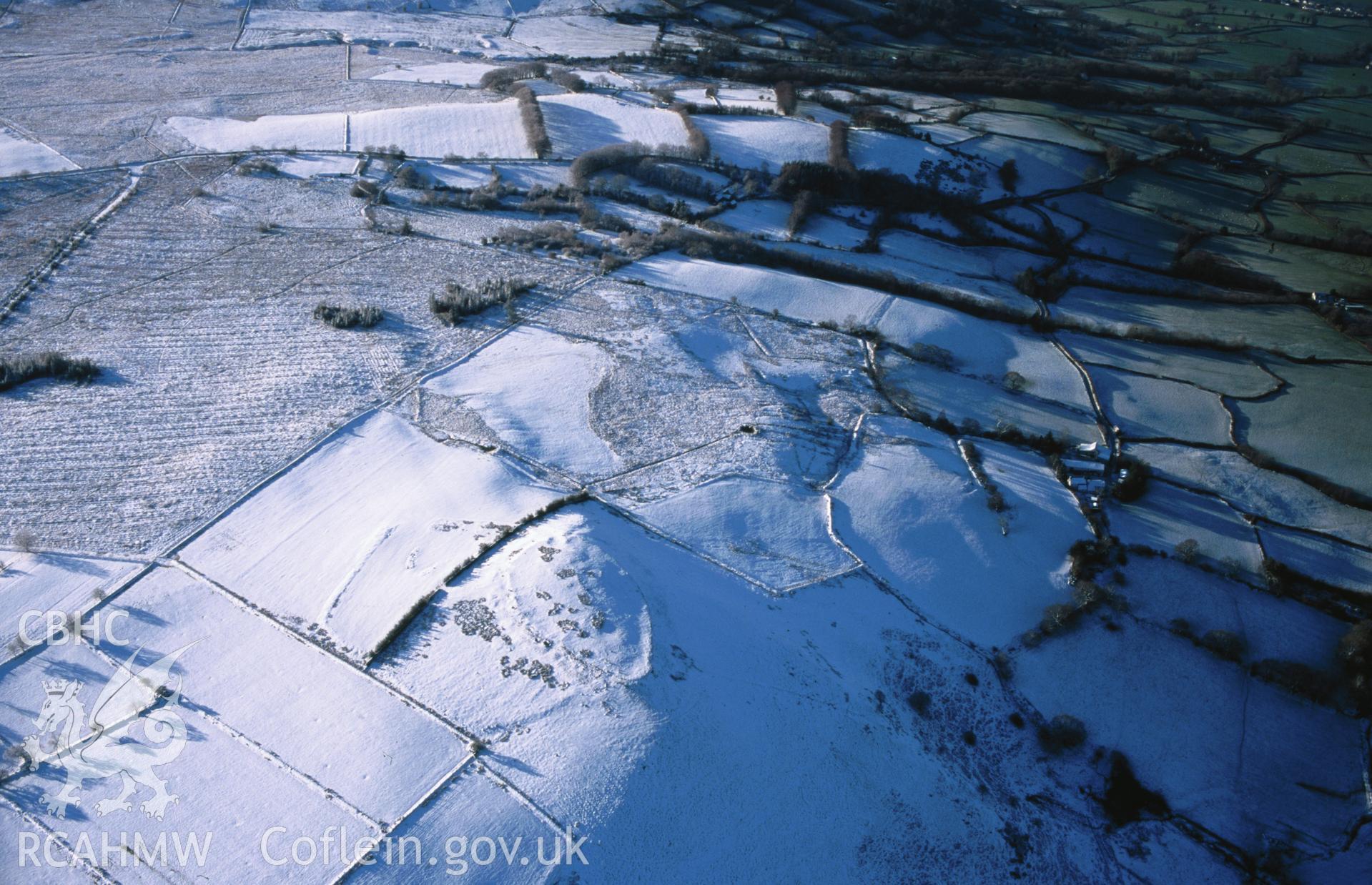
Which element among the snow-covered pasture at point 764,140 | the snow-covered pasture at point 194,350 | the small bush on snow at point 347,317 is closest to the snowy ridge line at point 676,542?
the snow-covered pasture at point 194,350

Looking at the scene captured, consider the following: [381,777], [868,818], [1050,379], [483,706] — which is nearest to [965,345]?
[1050,379]

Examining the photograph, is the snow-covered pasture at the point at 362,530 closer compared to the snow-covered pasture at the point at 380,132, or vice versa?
the snow-covered pasture at the point at 362,530

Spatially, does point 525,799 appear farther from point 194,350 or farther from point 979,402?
point 194,350

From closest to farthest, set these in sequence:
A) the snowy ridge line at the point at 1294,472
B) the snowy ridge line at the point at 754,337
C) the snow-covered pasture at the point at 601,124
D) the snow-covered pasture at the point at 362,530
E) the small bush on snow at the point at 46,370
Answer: the snow-covered pasture at the point at 362,530 → the snowy ridge line at the point at 1294,472 → the small bush on snow at the point at 46,370 → the snowy ridge line at the point at 754,337 → the snow-covered pasture at the point at 601,124

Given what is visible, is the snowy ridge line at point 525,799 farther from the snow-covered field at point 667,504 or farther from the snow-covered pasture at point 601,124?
the snow-covered pasture at point 601,124

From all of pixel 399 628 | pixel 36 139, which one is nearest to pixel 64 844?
pixel 399 628

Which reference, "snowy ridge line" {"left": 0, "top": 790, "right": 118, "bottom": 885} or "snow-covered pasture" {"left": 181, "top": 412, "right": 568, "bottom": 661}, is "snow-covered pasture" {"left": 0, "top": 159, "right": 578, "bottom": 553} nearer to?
"snow-covered pasture" {"left": 181, "top": 412, "right": 568, "bottom": 661}
